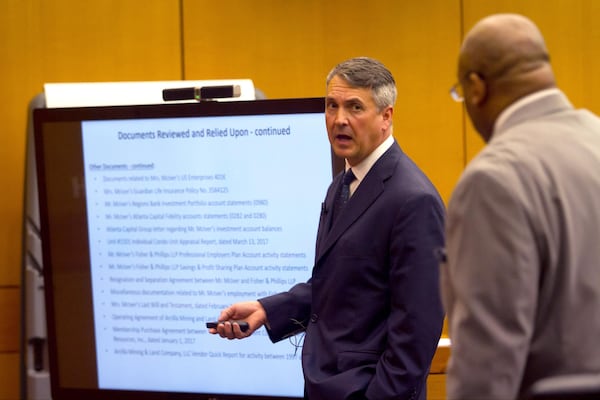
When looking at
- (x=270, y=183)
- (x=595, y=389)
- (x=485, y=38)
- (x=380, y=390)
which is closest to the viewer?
(x=595, y=389)

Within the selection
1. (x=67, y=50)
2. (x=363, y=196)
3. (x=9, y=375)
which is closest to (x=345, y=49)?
(x=67, y=50)

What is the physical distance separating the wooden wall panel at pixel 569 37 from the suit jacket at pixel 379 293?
7.12 ft

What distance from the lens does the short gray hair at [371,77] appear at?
2744 mm

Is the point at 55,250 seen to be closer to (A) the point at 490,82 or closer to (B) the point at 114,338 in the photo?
(B) the point at 114,338

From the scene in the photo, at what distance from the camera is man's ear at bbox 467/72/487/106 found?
1.71 m

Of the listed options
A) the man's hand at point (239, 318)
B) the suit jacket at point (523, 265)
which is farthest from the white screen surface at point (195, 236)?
the suit jacket at point (523, 265)

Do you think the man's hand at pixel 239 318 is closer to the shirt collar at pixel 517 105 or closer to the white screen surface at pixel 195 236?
the white screen surface at pixel 195 236

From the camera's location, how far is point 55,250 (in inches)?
143

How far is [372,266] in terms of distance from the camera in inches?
101

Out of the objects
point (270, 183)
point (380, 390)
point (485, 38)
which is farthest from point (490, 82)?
point (270, 183)

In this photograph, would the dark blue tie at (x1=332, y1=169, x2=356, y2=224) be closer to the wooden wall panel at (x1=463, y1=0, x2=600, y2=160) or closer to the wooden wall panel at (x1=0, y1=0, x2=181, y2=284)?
the wooden wall panel at (x1=463, y1=0, x2=600, y2=160)

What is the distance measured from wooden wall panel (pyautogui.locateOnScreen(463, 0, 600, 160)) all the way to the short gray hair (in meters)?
2.00

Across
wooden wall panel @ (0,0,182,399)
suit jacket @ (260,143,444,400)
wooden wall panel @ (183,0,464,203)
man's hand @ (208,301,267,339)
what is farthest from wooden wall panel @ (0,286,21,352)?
suit jacket @ (260,143,444,400)

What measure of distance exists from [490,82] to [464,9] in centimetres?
310
